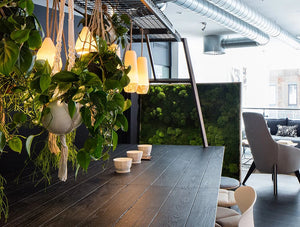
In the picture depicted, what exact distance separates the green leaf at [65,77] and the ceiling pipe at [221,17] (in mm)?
4132

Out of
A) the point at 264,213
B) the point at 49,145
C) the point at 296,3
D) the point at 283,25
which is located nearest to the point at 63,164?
the point at 49,145

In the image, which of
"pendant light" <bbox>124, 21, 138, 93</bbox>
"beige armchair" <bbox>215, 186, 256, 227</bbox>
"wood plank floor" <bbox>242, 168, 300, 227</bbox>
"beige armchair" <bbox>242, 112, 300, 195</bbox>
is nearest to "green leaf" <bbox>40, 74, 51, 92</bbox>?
"beige armchair" <bbox>215, 186, 256, 227</bbox>

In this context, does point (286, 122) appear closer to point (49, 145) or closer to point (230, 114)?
point (230, 114)

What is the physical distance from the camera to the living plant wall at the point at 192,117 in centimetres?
448

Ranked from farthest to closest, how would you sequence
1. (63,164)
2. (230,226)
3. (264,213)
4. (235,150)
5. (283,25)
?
(283,25) → (235,150) → (264,213) → (230,226) → (63,164)

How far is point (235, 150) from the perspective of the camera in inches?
175

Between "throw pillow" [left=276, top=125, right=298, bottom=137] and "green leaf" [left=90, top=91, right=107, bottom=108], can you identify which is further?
"throw pillow" [left=276, top=125, right=298, bottom=137]

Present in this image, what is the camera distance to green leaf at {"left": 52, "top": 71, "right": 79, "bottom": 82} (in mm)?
830

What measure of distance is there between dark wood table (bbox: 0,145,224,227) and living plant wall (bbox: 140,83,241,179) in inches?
93.6

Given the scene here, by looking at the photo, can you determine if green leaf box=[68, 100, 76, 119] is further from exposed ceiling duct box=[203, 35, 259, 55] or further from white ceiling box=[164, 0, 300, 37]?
exposed ceiling duct box=[203, 35, 259, 55]

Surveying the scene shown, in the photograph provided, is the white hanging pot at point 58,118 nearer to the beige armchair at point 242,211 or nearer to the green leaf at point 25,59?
the green leaf at point 25,59

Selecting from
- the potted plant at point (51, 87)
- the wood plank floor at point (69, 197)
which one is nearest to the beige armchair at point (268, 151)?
the wood plank floor at point (69, 197)

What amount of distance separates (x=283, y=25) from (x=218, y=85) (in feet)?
13.2

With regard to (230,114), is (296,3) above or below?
above
